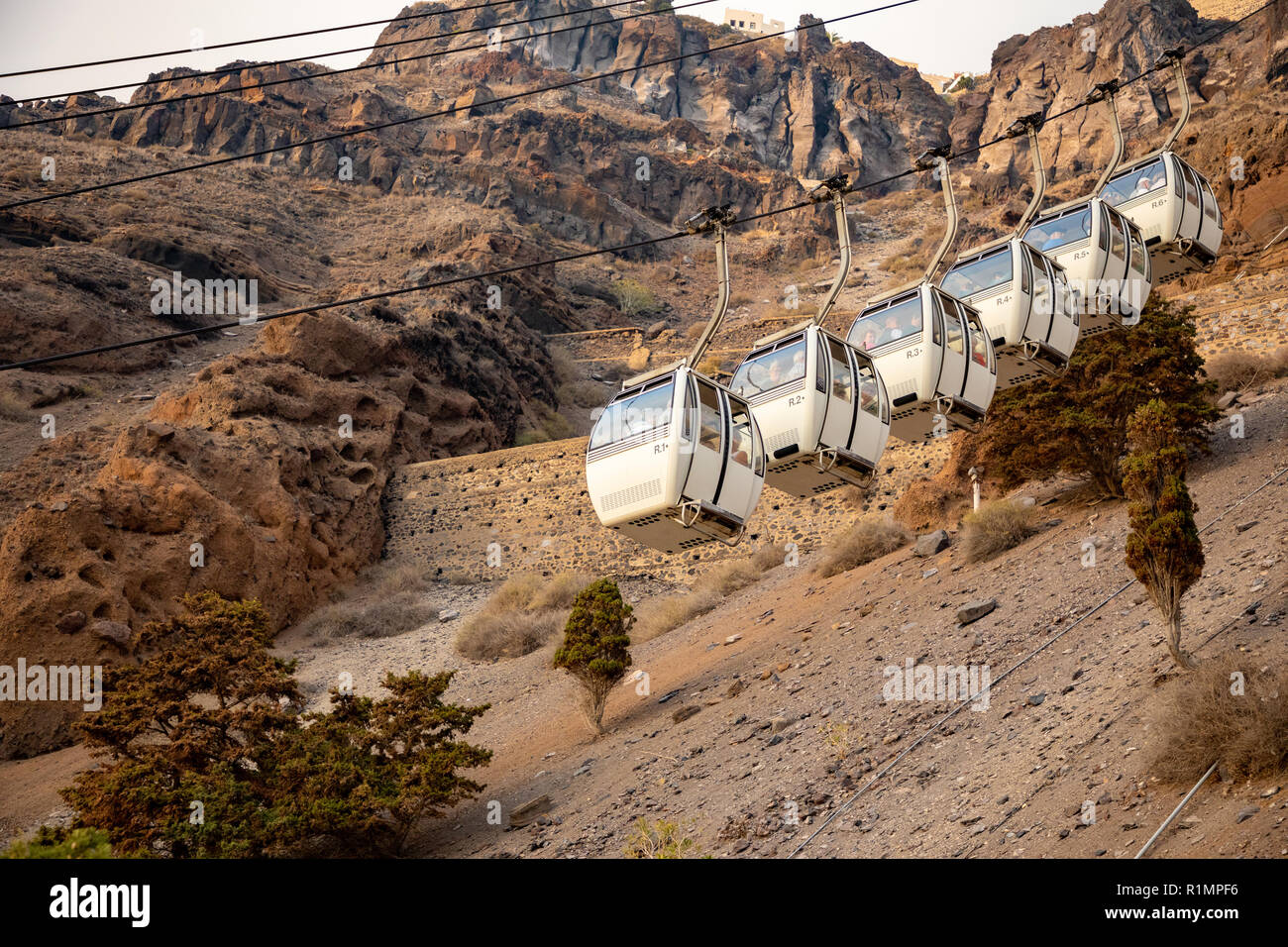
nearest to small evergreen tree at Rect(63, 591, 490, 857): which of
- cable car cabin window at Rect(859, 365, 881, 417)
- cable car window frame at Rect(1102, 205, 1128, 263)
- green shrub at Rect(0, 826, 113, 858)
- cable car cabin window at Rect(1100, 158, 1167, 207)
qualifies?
green shrub at Rect(0, 826, 113, 858)

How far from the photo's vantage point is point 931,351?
45.4 feet

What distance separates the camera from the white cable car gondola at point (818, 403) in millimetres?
12711

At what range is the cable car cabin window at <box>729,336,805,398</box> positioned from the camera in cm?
1292

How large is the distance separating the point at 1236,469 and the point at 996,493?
538cm

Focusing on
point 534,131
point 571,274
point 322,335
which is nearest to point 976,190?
point 571,274

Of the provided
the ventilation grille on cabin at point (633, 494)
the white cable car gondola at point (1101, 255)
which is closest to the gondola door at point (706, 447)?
the ventilation grille on cabin at point (633, 494)

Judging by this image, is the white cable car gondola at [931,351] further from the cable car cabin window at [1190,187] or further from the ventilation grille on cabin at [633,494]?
the cable car cabin window at [1190,187]

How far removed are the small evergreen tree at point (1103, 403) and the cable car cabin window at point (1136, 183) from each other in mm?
3445

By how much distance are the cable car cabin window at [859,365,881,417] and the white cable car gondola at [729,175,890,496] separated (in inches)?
0.4

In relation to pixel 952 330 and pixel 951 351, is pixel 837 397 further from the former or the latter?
pixel 952 330

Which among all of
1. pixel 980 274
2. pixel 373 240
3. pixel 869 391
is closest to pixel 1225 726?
pixel 869 391

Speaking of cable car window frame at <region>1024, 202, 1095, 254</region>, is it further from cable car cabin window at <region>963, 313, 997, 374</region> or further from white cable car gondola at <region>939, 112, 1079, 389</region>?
cable car cabin window at <region>963, 313, 997, 374</region>

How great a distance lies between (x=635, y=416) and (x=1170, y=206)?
10456 millimetres
